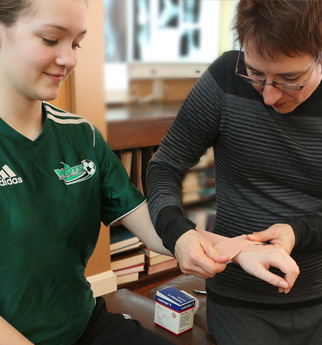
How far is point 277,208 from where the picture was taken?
3.74 ft

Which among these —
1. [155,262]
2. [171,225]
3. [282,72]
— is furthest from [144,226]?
[155,262]

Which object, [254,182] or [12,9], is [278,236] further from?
[12,9]

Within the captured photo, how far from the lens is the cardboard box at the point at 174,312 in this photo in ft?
4.19

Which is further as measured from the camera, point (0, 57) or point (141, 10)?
point (141, 10)

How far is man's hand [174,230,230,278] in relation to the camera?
924 mm

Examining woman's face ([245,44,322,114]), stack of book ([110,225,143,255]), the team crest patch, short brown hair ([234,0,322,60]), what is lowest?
stack of book ([110,225,143,255])

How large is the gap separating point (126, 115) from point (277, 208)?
495 mm

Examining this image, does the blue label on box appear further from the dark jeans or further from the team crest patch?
the team crest patch

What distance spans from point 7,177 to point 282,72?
1.91ft

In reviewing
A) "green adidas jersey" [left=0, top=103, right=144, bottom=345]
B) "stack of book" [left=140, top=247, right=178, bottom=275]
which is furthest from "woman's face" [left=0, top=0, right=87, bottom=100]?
"stack of book" [left=140, top=247, right=178, bottom=275]

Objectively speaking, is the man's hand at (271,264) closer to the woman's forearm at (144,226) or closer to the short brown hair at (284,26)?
the woman's forearm at (144,226)

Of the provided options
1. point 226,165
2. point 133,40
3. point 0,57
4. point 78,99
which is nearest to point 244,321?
point 226,165

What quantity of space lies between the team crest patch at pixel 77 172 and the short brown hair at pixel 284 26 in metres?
0.43

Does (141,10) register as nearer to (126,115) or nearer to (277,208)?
(126,115)
